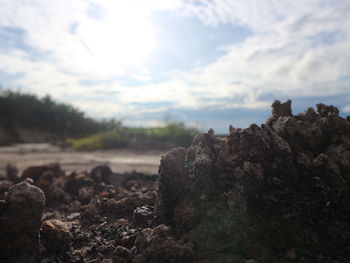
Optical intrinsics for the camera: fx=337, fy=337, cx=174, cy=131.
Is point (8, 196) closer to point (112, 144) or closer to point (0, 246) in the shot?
point (0, 246)

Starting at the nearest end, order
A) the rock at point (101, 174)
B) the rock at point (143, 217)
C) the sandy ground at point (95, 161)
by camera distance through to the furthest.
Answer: the rock at point (143, 217), the rock at point (101, 174), the sandy ground at point (95, 161)

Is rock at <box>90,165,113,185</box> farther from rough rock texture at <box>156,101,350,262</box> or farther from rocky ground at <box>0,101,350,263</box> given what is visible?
rough rock texture at <box>156,101,350,262</box>

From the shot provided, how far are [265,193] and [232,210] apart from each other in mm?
374

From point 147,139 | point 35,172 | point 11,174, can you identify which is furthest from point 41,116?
point 35,172

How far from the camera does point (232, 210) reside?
9.23ft

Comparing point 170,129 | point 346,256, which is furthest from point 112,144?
point 346,256

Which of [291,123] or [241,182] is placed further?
[291,123]

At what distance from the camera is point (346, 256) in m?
2.57

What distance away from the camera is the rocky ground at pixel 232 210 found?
8.68ft

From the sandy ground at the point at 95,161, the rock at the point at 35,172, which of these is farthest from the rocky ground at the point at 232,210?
the sandy ground at the point at 95,161

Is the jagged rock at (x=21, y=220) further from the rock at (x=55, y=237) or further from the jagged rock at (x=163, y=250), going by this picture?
the jagged rock at (x=163, y=250)

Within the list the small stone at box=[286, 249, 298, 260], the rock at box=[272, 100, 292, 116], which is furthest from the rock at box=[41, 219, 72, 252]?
the rock at box=[272, 100, 292, 116]

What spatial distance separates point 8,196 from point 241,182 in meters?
2.05

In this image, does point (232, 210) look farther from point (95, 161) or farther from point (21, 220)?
point (95, 161)
